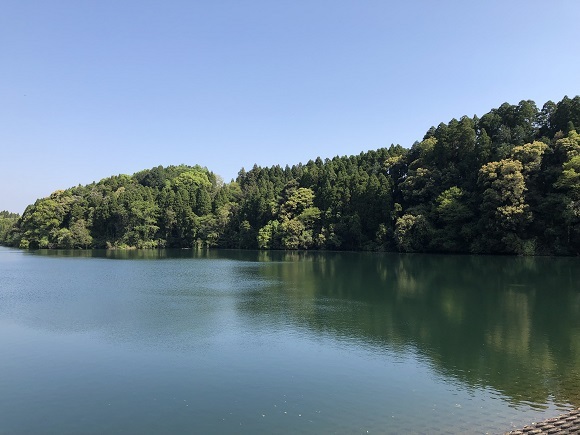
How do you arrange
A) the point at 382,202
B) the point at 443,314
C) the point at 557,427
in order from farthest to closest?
the point at 382,202 → the point at 443,314 → the point at 557,427

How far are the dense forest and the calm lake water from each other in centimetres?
2597

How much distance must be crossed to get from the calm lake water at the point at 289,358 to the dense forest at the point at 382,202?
85.2ft

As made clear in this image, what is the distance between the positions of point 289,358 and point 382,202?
60649 millimetres

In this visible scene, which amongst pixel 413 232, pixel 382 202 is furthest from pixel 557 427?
pixel 382 202

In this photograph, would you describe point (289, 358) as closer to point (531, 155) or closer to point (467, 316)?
point (467, 316)

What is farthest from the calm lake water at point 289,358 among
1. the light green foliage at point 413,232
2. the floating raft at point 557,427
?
the light green foliage at point 413,232

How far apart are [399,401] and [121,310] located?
1797 centimetres

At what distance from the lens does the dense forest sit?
5625 cm

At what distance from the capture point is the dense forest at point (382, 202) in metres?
56.2

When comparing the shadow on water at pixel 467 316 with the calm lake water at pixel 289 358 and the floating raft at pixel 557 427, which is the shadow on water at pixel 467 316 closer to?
the calm lake water at pixel 289 358

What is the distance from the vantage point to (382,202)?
74.1 m

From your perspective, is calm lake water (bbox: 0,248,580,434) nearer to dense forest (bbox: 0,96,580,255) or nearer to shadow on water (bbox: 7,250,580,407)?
shadow on water (bbox: 7,250,580,407)

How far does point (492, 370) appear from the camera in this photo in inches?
564

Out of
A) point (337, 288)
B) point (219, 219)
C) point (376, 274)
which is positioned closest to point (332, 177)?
point (219, 219)
